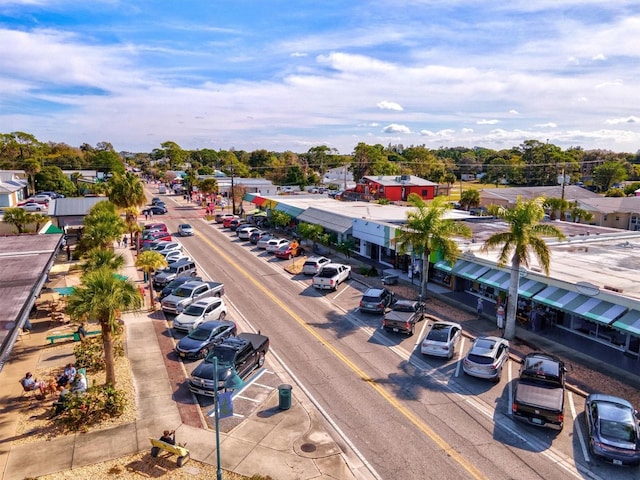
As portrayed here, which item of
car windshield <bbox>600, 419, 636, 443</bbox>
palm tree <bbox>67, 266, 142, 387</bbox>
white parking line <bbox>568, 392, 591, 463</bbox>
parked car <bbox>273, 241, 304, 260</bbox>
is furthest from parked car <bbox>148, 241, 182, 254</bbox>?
car windshield <bbox>600, 419, 636, 443</bbox>

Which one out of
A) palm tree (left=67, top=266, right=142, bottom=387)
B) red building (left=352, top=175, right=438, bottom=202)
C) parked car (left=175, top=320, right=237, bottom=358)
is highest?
red building (left=352, top=175, right=438, bottom=202)

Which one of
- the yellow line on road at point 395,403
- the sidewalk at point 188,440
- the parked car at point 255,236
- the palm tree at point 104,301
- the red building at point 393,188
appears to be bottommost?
the sidewalk at point 188,440

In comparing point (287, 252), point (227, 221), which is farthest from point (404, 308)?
point (227, 221)

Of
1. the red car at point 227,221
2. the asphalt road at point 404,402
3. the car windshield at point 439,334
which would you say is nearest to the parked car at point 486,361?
the asphalt road at point 404,402

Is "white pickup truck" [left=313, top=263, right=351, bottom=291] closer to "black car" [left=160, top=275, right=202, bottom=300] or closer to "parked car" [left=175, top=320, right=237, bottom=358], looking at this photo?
"black car" [left=160, top=275, right=202, bottom=300]

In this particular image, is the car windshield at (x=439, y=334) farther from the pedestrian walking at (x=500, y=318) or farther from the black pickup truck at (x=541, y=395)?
the pedestrian walking at (x=500, y=318)

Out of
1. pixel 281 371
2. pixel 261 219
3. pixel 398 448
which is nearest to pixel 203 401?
pixel 281 371
